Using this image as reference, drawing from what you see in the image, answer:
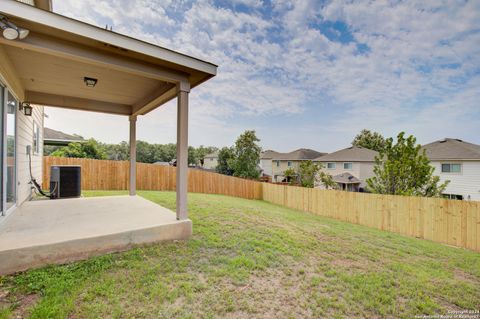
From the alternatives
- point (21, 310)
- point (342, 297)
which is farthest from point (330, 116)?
point (21, 310)

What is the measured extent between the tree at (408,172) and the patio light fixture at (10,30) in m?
11.6

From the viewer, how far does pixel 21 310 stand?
2139 mm

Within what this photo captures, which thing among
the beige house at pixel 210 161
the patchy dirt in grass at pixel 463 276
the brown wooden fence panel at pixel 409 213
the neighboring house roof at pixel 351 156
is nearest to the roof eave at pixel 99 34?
the patchy dirt in grass at pixel 463 276

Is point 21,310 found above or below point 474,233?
above

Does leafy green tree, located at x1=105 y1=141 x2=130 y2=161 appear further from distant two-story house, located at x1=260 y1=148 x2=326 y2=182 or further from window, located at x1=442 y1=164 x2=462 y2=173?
window, located at x1=442 y1=164 x2=462 y2=173

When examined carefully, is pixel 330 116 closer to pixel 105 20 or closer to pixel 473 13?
pixel 473 13

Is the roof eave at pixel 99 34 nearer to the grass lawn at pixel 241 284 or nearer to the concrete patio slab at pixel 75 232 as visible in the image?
the concrete patio slab at pixel 75 232

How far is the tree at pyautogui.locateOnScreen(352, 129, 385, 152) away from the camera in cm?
3612

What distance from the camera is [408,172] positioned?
31.8 feet

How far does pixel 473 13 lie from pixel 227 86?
989 centimetres

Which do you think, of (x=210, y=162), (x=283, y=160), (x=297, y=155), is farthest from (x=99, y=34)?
(x=210, y=162)

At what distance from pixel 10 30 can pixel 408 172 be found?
475 inches

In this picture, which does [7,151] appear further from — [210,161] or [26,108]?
[210,161]

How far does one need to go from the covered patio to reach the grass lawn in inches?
11.1
